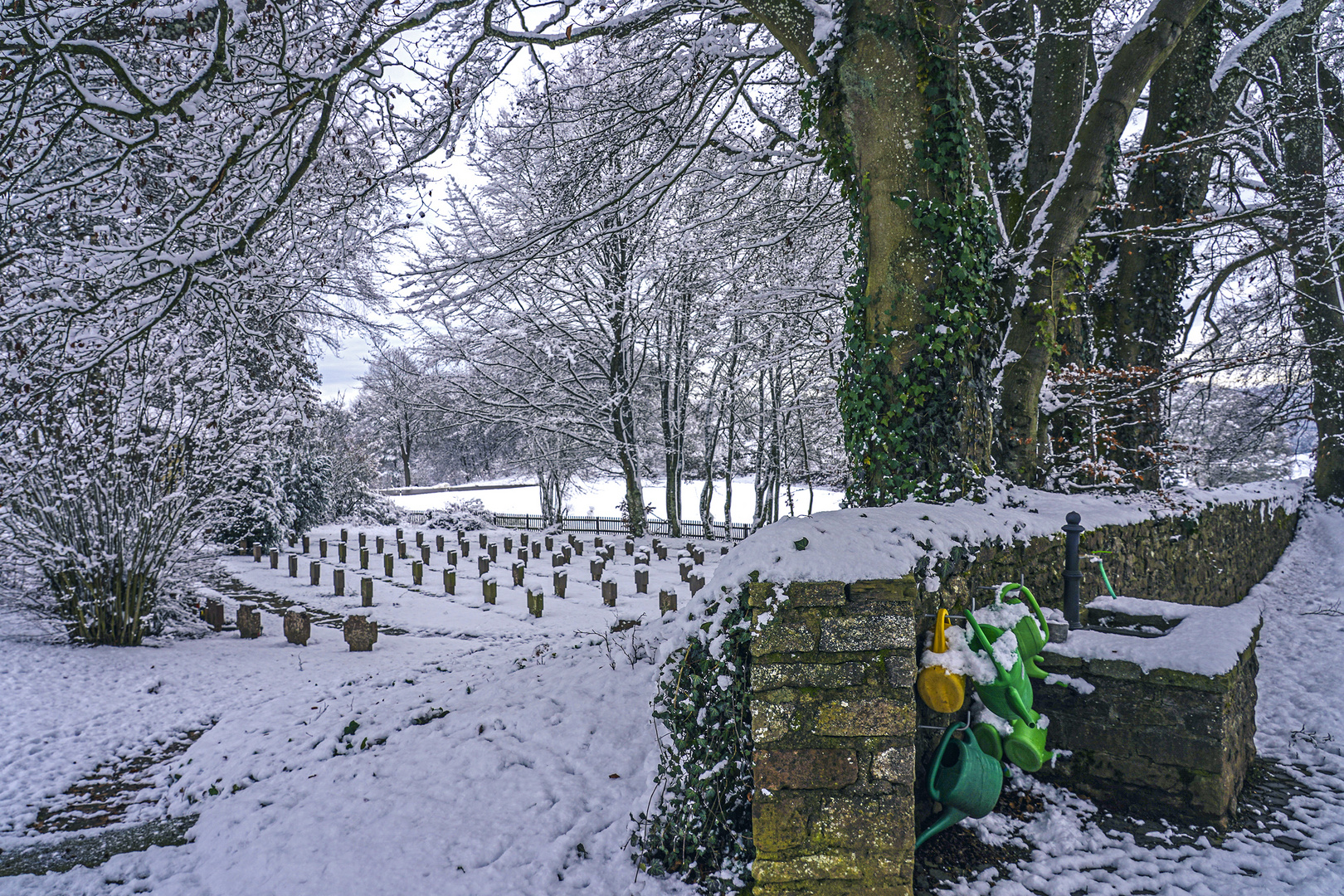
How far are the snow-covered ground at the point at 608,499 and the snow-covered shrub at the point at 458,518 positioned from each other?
17.2 feet

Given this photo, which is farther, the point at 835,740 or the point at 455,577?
the point at 455,577

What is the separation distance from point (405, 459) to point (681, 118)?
113ft

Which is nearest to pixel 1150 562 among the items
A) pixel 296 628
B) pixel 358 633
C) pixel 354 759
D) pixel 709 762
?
pixel 709 762

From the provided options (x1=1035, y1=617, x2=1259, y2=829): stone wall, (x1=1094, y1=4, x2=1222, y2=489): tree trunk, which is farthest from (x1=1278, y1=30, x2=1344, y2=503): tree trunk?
(x1=1035, y1=617, x2=1259, y2=829): stone wall

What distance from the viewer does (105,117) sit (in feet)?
17.3

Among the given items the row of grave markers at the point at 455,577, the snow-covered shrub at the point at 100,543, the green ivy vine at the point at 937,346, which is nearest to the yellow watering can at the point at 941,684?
the green ivy vine at the point at 937,346

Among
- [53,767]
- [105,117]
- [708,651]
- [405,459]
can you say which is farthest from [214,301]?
[405,459]

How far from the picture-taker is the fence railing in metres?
19.4

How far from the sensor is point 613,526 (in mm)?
22297

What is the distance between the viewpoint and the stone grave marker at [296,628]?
7.48 metres

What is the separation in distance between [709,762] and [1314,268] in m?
14.5

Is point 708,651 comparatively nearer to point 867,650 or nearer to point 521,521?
point 867,650

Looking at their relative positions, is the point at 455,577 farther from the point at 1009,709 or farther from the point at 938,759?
the point at 1009,709

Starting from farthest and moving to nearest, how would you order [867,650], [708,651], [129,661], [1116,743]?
[129,661] < [1116,743] < [708,651] < [867,650]
